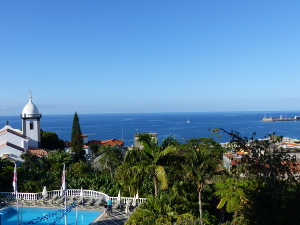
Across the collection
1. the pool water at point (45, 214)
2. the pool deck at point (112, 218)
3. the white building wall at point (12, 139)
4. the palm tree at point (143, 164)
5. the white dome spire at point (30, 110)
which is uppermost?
the white dome spire at point (30, 110)

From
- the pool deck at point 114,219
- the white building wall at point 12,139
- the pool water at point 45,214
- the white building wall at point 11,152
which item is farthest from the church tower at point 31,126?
the pool deck at point 114,219

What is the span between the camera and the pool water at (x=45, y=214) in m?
16.1

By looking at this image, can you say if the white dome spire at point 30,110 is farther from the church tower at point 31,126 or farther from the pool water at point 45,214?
the pool water at point 45,214

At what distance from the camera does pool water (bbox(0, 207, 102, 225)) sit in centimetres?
1614

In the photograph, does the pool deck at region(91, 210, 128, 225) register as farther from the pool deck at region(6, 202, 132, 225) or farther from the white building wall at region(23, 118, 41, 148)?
the white building wall at region(23, 118, 41, 148)

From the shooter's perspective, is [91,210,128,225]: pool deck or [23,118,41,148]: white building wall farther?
Result: [23,118,41,148]: white building wall

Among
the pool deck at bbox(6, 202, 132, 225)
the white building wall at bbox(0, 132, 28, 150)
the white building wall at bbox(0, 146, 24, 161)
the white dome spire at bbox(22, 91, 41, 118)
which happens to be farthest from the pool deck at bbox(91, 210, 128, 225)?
the white dome spire at bbox(22, 91, 41, 118)

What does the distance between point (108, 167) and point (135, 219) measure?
64.1ft

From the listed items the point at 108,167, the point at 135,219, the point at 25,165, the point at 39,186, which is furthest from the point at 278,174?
the point at 25,165

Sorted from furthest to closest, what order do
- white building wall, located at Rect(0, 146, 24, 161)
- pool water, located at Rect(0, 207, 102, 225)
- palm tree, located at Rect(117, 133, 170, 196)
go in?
white building wall, located at Rect(0, 146, 24, 161) < pool water, located at Rect(0, 207, 102, 225) < palm tree, located at Rect(117, 133, 170, 196)

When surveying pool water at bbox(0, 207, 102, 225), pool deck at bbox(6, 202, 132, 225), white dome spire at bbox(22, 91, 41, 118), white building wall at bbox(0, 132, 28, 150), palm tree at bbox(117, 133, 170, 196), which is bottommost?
pool water at bbox(0, 207, 102, 225)

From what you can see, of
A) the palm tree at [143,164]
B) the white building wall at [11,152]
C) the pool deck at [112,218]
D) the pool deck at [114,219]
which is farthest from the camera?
the white building wall at [11,152]

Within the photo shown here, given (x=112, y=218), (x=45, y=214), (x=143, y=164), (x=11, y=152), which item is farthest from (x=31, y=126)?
(x=143, y=164)

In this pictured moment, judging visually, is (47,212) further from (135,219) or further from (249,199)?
(249,199)
